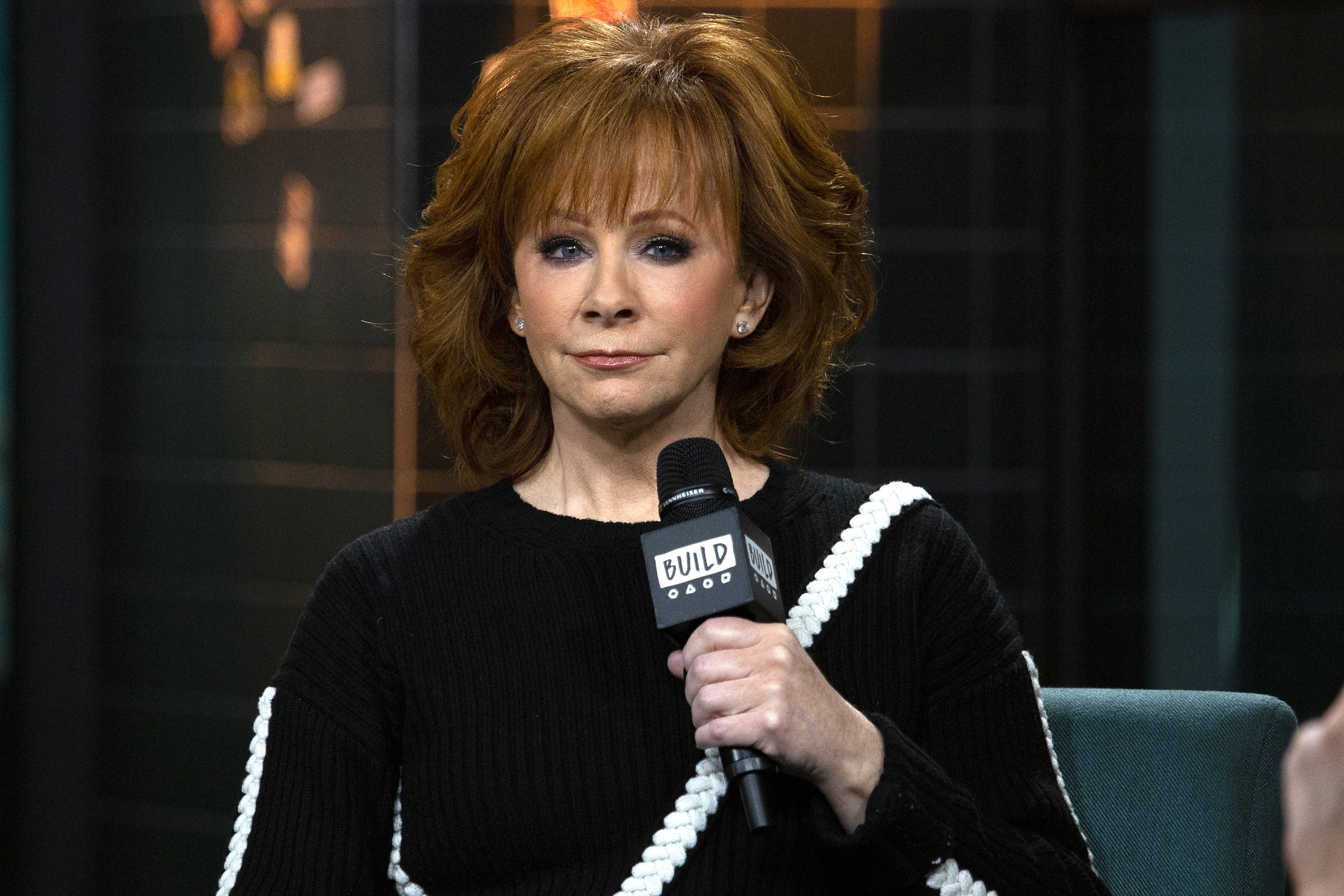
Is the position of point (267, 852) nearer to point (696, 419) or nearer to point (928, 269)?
point (696, 419)

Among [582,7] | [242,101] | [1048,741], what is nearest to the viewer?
[1048,741]

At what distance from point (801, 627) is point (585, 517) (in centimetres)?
23

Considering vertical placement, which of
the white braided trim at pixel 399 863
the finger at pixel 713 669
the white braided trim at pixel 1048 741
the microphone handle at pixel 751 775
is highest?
the finger at pixel 713 669

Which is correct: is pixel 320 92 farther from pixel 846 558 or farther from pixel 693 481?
pixel 693 481

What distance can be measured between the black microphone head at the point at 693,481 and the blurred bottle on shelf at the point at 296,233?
2022 millimetres

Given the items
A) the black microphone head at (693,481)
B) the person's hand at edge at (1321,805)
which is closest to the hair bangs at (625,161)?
the black microphone head at (693,481)

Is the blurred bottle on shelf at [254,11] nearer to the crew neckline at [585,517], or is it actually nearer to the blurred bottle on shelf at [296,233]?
the blurred bottle on shelf at [296,233]

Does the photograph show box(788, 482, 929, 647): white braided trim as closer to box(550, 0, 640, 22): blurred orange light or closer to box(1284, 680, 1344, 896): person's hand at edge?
box(1284, 680, 1344, 896): person's hand at edge

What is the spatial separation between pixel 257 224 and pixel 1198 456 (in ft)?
6.70

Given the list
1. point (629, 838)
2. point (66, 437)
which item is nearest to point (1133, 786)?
point (629, 838)

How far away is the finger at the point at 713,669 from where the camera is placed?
41.3 inches

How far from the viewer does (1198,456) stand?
322cm

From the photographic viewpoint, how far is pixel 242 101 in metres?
3.13

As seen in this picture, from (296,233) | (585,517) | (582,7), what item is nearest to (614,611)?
(585,517)
